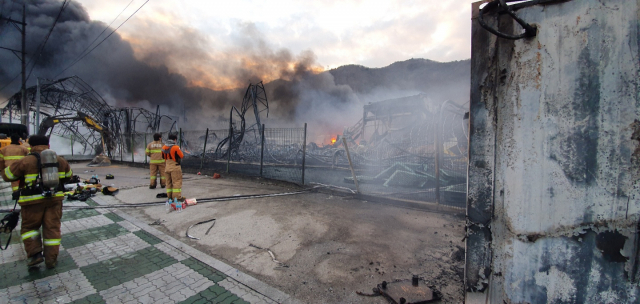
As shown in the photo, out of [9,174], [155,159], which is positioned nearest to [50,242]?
[9,174]

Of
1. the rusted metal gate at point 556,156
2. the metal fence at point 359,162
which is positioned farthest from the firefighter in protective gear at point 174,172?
the rusted metal gate at point 556,156

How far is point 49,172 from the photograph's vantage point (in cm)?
318

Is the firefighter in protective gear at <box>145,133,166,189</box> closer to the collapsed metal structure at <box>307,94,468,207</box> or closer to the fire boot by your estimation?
the fire boot

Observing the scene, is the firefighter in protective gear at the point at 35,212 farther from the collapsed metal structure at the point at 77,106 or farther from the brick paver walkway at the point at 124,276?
the collapsed metal structure at the point at 77,106

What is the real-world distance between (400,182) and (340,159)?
559cm

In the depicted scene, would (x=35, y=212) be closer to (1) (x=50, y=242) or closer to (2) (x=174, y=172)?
(1) (x=50, y=242)

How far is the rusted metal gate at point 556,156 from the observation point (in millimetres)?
1202

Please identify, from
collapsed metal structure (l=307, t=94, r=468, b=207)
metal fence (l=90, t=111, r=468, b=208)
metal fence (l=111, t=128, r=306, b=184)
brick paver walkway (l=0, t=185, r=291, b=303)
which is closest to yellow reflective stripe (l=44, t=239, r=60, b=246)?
brick paver walkway (l=0, t=185, r=291, b=303)

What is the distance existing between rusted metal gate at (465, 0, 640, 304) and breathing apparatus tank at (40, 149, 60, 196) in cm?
467

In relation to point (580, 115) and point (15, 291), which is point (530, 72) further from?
point (15, 291)

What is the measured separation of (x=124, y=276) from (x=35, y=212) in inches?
60.6

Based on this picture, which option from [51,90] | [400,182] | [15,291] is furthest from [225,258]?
[51,90]

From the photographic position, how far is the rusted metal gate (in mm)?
1202

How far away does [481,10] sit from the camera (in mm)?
1534
